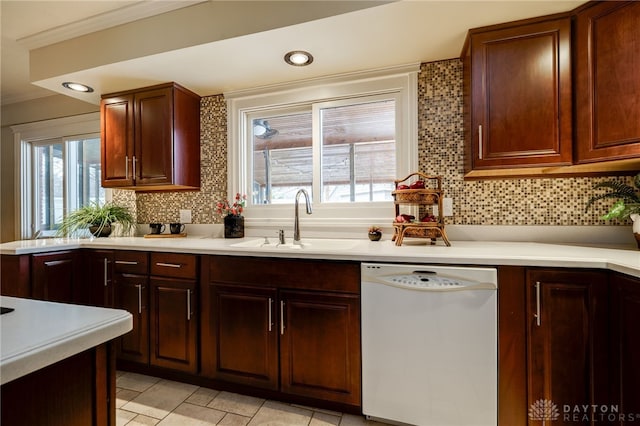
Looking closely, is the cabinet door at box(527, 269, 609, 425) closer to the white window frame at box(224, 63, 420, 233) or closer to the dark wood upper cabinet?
the white window frame at box(224, 63, 420, 233)

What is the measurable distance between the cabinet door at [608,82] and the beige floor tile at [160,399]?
2.62 m

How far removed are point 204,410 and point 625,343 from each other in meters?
2.01

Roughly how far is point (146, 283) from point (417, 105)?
7.25ft

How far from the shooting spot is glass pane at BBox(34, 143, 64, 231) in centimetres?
334

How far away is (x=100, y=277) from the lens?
212 cm

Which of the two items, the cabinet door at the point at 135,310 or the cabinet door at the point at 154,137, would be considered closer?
the cabinet door at the point at 135,310

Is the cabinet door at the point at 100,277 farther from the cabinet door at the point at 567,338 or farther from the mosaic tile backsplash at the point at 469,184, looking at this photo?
the cabinet door at the point at 567,338

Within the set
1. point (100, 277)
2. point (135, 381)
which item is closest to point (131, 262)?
point (100, 277)

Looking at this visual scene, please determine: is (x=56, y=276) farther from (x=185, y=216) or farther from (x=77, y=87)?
(x=77, y=87)

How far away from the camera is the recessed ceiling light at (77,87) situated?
237cm

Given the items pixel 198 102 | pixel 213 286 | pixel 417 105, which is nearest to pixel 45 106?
pixel 198 102

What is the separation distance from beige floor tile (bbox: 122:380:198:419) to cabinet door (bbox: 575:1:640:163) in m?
2.62

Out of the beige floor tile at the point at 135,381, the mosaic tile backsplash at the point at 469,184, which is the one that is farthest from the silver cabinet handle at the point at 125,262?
the mosaic tile backsplash at the point at 469,184

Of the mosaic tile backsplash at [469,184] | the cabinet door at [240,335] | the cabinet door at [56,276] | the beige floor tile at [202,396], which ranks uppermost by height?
the mosaic tile backsplash at [469,184]
